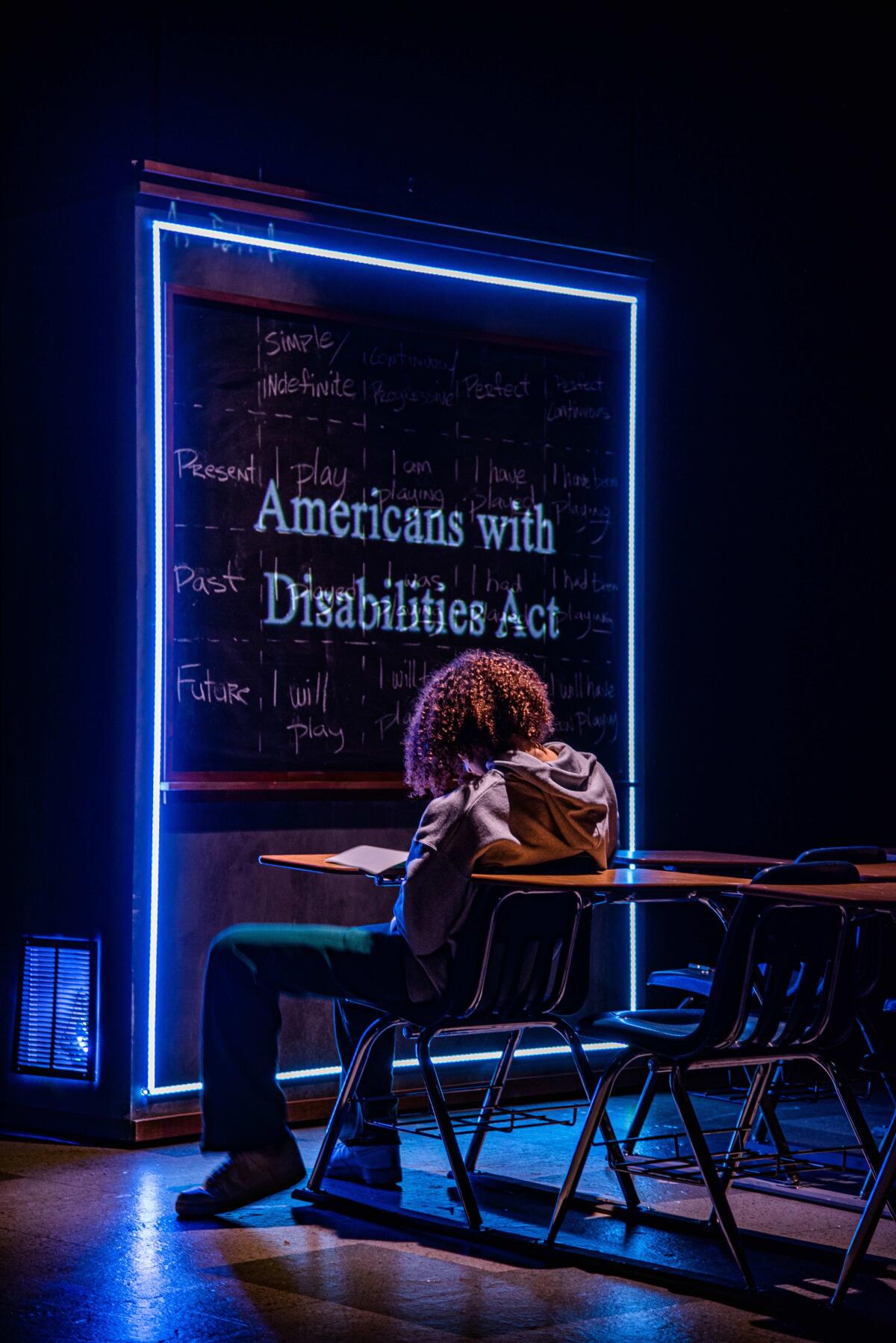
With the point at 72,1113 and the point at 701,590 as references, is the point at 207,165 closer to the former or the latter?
the point at 701,590

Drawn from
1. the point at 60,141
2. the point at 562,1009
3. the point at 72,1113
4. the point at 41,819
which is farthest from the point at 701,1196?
the point at 60,141

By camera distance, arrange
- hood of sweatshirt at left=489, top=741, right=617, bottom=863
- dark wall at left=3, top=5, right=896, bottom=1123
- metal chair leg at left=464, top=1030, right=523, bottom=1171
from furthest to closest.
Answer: dark wall at left=3, top=5, right=896, bottom=1123
metal chair leg at left=464, top=1030, right=523, bottom=1171
hood of sweatshirt at left=489, top=741, right=617, bottom=863

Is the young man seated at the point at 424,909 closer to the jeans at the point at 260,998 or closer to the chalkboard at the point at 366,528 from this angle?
the jeans at the point at 260,998

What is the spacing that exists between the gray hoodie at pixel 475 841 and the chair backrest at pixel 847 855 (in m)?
0.92

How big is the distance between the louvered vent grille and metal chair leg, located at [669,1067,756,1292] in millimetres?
2164

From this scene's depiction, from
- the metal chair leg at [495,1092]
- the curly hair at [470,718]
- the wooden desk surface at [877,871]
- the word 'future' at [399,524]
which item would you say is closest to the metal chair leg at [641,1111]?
the metal chair leg at [495,1092]

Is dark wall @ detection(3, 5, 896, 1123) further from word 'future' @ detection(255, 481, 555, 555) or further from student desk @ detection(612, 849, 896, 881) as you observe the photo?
student desk @ detection(612, 849, 896, 881)

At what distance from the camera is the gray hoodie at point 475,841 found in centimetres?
404

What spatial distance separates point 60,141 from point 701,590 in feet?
9.18

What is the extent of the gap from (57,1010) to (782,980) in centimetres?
252

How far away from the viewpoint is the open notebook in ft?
13.6

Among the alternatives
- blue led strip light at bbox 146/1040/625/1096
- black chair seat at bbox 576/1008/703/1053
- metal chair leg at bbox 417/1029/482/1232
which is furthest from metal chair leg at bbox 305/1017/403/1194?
blue led strip light at bbox 146/1040/625/1096

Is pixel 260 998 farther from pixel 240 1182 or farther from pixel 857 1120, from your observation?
pixel 857 1120

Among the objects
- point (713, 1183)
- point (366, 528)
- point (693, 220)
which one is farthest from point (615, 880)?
point (693, 220)
